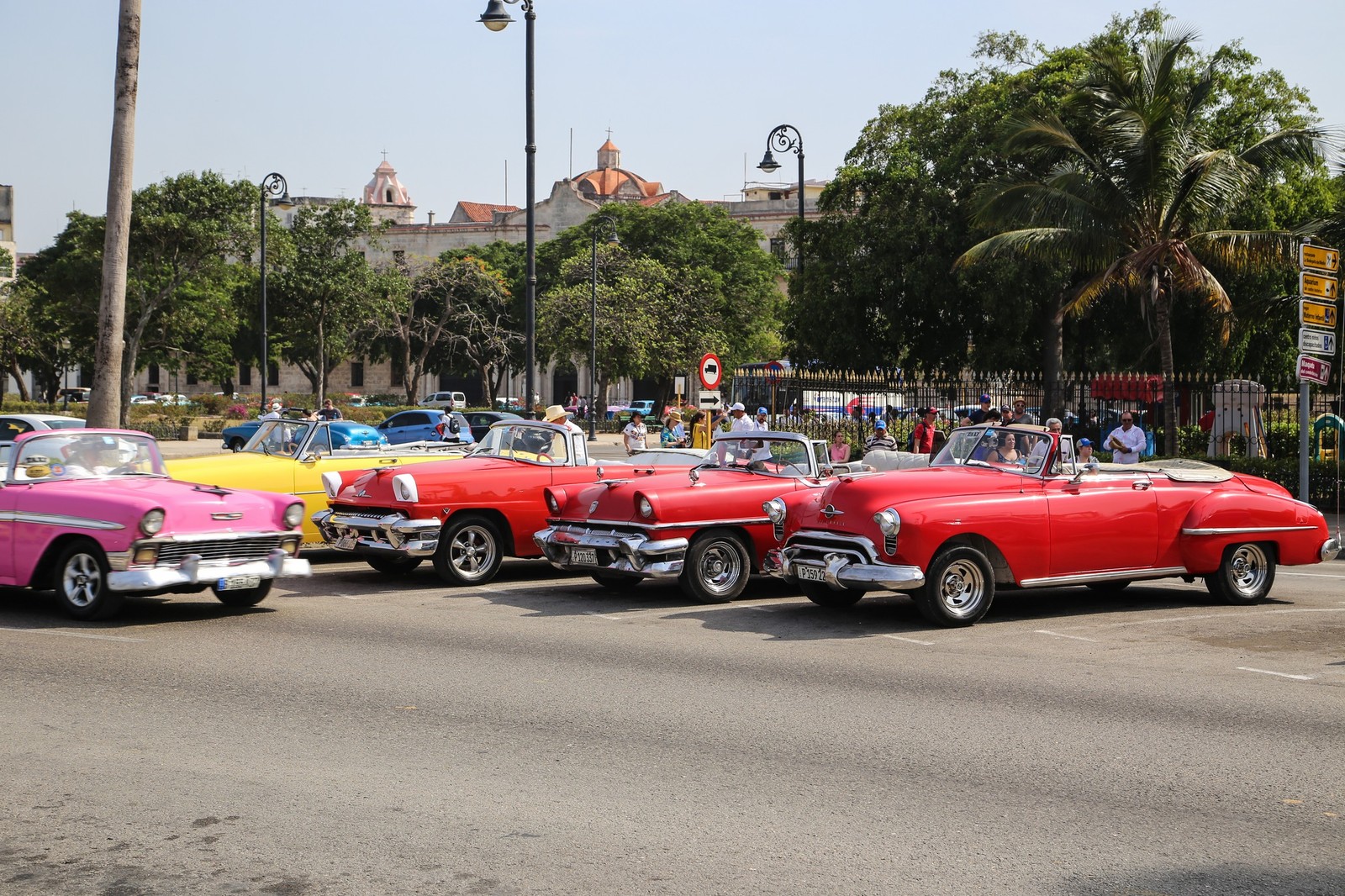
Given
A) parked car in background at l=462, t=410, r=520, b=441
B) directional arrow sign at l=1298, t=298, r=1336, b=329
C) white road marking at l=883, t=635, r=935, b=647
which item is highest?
directional arrow sign at l=1298, t=298, r=1336, b=329

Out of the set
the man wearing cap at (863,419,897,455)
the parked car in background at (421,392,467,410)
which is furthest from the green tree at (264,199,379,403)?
the man wearing cap at (863,419,897,455)

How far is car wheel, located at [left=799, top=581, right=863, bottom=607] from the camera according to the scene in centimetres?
1159

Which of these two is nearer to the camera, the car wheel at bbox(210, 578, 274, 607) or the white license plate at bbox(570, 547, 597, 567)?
the car wheel at bbox(210, 578, 274, 607)

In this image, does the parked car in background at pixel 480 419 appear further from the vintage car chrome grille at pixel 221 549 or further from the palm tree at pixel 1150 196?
the vintage car chrome grille at pixel 221 549

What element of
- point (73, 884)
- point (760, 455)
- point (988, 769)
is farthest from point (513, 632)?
point (73, 884)

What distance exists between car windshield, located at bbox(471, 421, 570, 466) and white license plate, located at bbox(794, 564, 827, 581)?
12.4ft

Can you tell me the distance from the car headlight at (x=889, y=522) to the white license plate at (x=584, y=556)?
284 centimetres

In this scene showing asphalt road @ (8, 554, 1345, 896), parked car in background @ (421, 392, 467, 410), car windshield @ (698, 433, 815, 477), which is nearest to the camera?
asphalt road @ (8, 554, 1345, 896)

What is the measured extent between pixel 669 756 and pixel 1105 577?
5.76 metres

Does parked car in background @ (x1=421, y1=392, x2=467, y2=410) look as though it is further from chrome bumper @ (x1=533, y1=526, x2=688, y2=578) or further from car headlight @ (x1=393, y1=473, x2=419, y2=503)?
chrome bumper @ (x1=533, y1=526, x2=688, y2=578)

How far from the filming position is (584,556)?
12.2 meters

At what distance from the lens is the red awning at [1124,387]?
88.9ft

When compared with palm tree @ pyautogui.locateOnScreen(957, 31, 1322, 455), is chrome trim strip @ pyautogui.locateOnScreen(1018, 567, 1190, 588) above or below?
below

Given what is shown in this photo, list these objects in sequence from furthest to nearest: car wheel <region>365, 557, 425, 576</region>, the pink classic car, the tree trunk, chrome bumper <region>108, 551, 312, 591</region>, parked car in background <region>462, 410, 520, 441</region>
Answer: parked car in background <region>462, 410, 520, 441</region> < the tree trunk < car wheel <region>365, 557, 425, 576</region> < the pink classic car < chrome bumper <region>108, 551, 312, 591</region>
